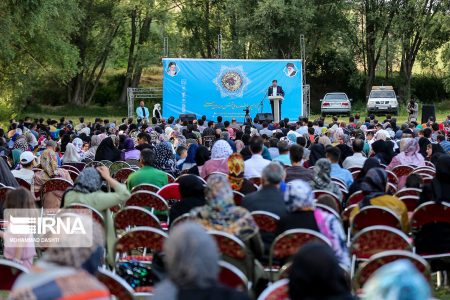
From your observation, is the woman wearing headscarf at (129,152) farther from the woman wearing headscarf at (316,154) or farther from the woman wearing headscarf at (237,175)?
the woman wearing headscarf at (237,175)

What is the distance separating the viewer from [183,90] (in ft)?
106

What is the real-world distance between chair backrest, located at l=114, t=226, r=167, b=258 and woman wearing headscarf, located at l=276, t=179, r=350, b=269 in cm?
93

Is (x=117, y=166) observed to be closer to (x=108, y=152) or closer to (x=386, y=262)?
(x=108, y=152)

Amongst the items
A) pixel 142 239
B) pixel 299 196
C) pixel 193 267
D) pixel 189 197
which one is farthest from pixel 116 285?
pixel 189 197

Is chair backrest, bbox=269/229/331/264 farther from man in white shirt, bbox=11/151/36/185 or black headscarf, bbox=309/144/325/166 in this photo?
black headscarf, bbox=309/144/325/166

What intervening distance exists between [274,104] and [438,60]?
23.9 metres

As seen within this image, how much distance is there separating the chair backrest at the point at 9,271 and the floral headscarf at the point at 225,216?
4.89 feet

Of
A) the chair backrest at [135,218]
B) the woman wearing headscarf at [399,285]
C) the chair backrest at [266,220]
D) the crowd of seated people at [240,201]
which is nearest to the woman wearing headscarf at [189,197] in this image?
the crowd of seated people at [240,201]

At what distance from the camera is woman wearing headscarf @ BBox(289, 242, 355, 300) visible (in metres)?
3.61

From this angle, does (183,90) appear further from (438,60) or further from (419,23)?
(438,60)

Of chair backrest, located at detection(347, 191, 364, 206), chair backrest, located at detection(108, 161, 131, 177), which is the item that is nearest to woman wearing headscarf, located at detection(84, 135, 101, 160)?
chair backrest, located at detection(108, 161, 131, 177)

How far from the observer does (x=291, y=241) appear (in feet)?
18.7

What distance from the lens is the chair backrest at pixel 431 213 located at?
6930 millimetres

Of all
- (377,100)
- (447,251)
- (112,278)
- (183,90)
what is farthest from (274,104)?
(112,278)
